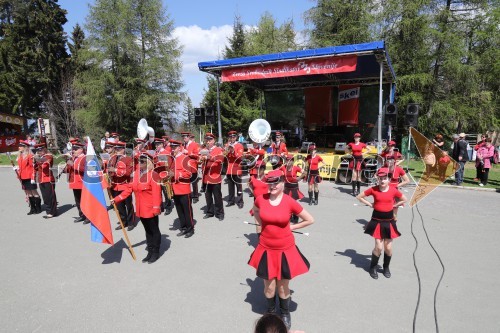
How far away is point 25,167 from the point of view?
7734 mm

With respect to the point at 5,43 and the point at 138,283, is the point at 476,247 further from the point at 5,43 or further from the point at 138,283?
the point at 5,43

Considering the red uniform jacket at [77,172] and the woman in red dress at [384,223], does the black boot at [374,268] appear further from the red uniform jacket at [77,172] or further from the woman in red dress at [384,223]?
the red uniform jacket at [77,172]

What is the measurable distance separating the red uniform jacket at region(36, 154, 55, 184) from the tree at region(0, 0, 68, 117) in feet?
84.4

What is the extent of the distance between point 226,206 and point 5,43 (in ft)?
109

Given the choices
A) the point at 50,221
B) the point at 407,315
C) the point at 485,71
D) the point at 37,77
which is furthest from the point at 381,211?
the point at 37,77

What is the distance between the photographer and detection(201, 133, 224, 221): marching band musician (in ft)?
23.4

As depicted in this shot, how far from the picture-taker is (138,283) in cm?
439

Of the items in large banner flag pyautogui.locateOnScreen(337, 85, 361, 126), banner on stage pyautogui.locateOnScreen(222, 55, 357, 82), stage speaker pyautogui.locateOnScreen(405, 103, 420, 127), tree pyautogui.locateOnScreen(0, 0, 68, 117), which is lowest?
stage speaker pyautogui.locateOnScreen(405, 103, 420, 127)

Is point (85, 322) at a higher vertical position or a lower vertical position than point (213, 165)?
lower

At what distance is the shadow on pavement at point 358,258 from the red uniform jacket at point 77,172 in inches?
224

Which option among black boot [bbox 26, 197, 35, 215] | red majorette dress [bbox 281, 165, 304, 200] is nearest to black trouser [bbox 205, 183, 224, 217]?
red majorette dress [bbox 281, 165, 304, 200]

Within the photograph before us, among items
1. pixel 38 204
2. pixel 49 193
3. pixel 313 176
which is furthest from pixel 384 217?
pixel 38 204

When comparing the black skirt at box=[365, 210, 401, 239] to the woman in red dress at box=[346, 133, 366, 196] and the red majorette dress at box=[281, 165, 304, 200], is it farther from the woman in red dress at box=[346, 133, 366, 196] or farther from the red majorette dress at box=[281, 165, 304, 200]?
the woman in red dress at box=[346, 133, 366, 196]

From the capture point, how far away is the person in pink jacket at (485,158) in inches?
414
